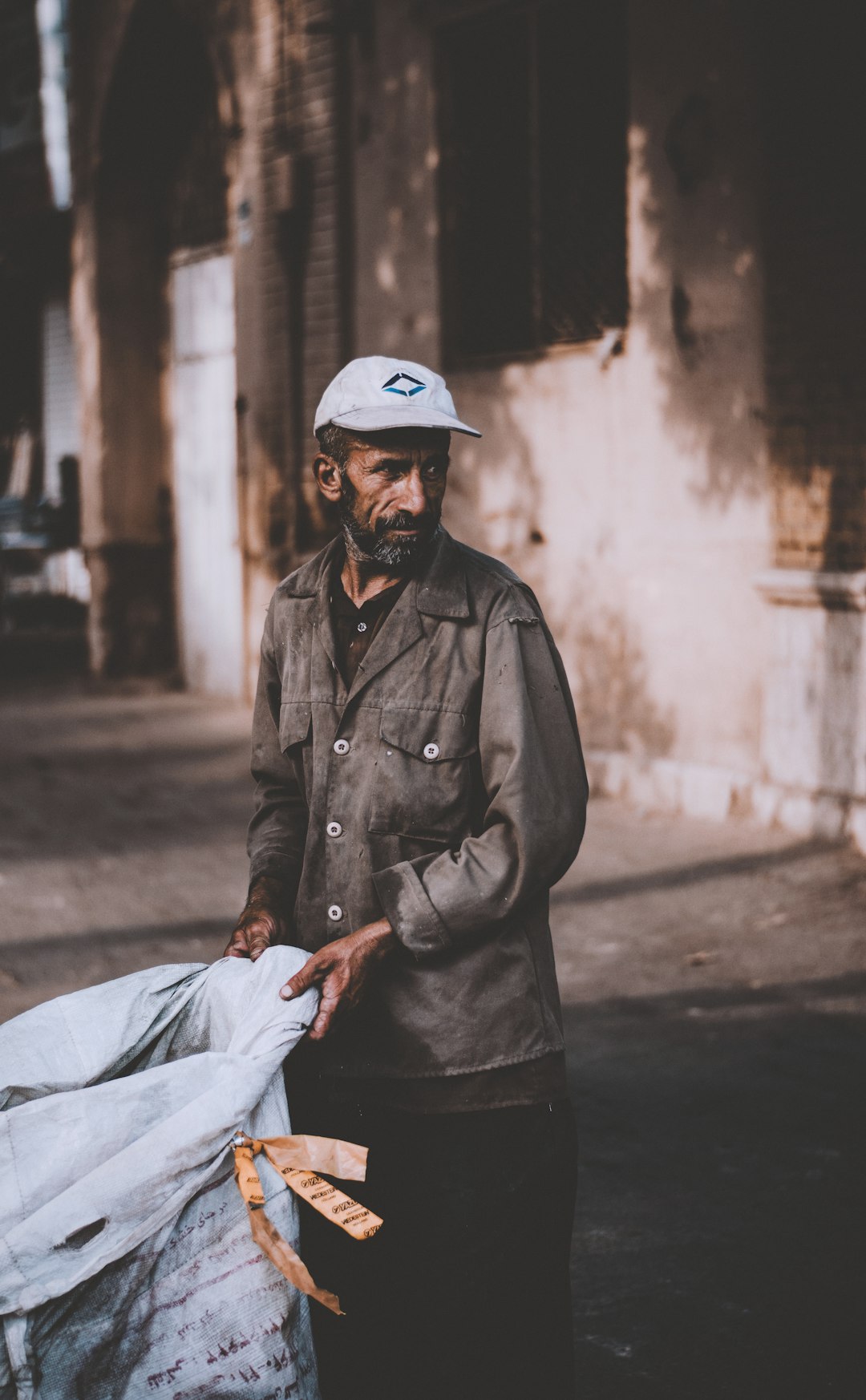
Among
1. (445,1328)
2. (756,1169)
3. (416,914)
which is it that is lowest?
(756,1169)

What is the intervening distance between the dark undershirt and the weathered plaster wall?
5.23 m

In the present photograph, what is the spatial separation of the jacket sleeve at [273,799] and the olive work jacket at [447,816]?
130 mm

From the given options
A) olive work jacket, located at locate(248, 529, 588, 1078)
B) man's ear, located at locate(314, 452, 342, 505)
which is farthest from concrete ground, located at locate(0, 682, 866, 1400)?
man's ear, located at locate(314, 452, 342, 505)

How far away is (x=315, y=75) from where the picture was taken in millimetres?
10336

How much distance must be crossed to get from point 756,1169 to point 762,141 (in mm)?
4881

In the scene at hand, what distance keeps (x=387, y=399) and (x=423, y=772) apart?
0.56m

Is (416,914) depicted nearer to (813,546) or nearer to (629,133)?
(813,546)

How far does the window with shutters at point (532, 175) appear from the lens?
833 centimetres

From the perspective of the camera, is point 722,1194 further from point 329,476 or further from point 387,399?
point 387,399

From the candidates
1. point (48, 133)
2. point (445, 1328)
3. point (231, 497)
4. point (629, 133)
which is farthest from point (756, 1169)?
point (48, 133)

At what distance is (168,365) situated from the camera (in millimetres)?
13266

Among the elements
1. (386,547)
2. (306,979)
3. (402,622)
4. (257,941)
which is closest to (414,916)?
(306,979)

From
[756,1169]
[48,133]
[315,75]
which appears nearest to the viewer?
[756,1169]

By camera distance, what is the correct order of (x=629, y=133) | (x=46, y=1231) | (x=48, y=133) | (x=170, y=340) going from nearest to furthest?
(x=46, y=1231), (x=629, y=133), (x=170, y=340), (x=48, y=133)
